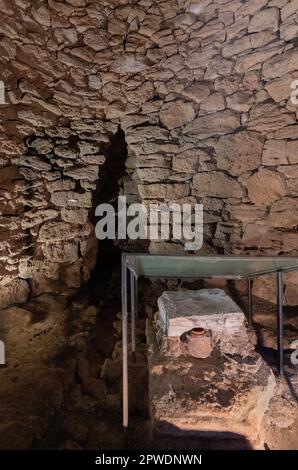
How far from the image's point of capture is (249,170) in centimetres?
272

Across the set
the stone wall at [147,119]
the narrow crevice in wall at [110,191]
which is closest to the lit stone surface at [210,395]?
the stone wall at [147,119]

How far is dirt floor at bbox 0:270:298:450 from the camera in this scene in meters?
1.59

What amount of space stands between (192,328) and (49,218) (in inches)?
76.2

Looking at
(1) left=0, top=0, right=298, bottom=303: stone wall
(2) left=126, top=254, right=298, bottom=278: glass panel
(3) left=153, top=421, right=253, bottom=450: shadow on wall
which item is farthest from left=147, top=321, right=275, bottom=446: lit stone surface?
(1) left=0, top=0, right=298, bottom=303: stone wall

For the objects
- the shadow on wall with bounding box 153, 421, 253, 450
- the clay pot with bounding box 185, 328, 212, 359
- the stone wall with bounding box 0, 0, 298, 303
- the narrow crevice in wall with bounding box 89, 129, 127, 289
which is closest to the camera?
the shadow on wall with bounding box 153, 421, 253, 450

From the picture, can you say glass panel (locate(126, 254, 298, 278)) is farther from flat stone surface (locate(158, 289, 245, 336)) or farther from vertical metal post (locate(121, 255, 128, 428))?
vertical metal post (locate(121, 255, 128, 428))

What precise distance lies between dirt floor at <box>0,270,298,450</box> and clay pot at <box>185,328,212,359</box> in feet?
1.48

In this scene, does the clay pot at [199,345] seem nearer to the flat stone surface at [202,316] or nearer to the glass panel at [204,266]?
the flat stone surface at [202,316]

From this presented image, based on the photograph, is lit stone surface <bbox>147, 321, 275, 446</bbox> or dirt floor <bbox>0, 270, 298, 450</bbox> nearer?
lit stone surface <bbox>147, 321, 275, 446</bbox>

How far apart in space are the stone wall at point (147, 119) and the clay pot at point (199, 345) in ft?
4.13

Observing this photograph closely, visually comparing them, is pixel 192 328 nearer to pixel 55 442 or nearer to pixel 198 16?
pixel 55 442

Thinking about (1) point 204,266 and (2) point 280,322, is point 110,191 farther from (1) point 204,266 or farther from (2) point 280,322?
(2) point 280,322

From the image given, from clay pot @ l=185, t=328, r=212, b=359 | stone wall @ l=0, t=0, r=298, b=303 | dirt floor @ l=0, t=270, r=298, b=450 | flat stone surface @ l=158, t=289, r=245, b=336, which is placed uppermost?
stone wall @ l=0, t=0, r=298, b=303
